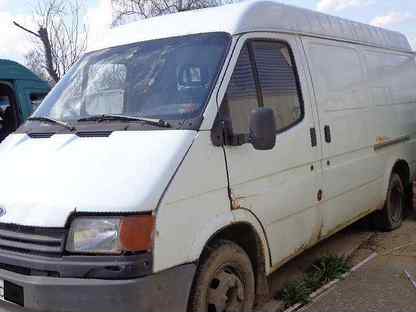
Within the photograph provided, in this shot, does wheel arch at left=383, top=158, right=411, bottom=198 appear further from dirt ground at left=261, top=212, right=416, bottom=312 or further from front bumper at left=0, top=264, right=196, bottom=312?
front bumper at left=0, top=264, right=196, bottom=312

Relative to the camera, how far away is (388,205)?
6.45 metres

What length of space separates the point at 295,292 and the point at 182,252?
1710mm

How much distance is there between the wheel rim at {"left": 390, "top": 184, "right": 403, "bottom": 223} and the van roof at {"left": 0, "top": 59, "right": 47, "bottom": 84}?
5429mm

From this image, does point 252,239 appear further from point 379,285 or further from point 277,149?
point 379,285

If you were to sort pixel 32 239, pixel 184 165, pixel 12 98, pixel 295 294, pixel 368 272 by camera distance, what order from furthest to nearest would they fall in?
pixel 12 98
pixel 368 272
pixel 295 294
pixel 184 165
pixel 32 239

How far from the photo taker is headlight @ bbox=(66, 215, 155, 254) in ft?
9.41

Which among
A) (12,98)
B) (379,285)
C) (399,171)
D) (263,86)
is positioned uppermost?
(12,98)

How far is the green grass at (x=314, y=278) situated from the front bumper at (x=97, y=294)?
171cm

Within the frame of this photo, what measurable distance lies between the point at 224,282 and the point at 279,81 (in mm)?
1699

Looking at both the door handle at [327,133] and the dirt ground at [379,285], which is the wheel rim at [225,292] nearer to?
the dirt ground at [379,285]

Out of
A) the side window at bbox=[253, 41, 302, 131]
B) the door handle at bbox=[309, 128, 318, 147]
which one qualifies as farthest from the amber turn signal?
the door handle at bbox=[309, 128, 318, 147]

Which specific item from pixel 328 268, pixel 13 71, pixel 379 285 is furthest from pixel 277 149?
pixel 13 71

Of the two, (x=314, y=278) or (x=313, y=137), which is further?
(x=314, y=278)

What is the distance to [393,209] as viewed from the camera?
6727 mm
